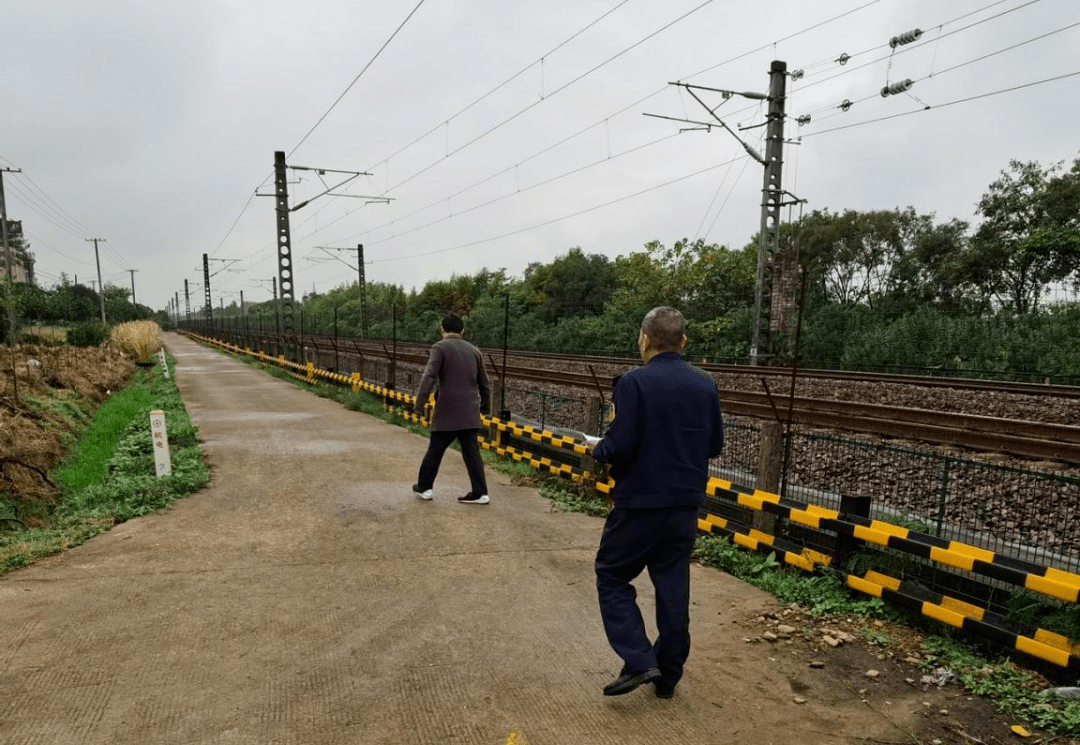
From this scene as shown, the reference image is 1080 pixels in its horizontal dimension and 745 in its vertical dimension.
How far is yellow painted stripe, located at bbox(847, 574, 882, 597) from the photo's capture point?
434cm

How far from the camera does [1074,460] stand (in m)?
7.79

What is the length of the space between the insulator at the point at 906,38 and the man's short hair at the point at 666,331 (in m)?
13.7

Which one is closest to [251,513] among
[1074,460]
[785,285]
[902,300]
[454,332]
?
[454,332]

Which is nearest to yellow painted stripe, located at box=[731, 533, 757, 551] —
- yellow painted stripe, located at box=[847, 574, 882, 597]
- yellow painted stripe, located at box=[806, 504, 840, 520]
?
yellow painted stripe, located at box=[806, 504, 840, 520]

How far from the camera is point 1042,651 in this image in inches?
136

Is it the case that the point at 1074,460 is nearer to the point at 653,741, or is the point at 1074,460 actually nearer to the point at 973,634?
the point at 973,634

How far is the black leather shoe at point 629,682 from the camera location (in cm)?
317

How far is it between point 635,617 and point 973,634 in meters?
2.11

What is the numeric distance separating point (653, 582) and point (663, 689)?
0.54 metres

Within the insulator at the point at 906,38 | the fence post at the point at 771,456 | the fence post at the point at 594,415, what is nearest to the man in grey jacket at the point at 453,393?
the fence post at the point at 594,415

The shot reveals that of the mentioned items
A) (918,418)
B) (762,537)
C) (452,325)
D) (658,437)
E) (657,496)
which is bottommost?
(762,537)

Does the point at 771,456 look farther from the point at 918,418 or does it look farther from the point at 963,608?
the point at 918,418

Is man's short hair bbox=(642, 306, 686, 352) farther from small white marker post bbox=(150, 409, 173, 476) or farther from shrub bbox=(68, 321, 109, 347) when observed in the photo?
shrub bbox=(68, 321, 109, 347)

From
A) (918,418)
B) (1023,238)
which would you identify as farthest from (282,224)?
(1023,238)
